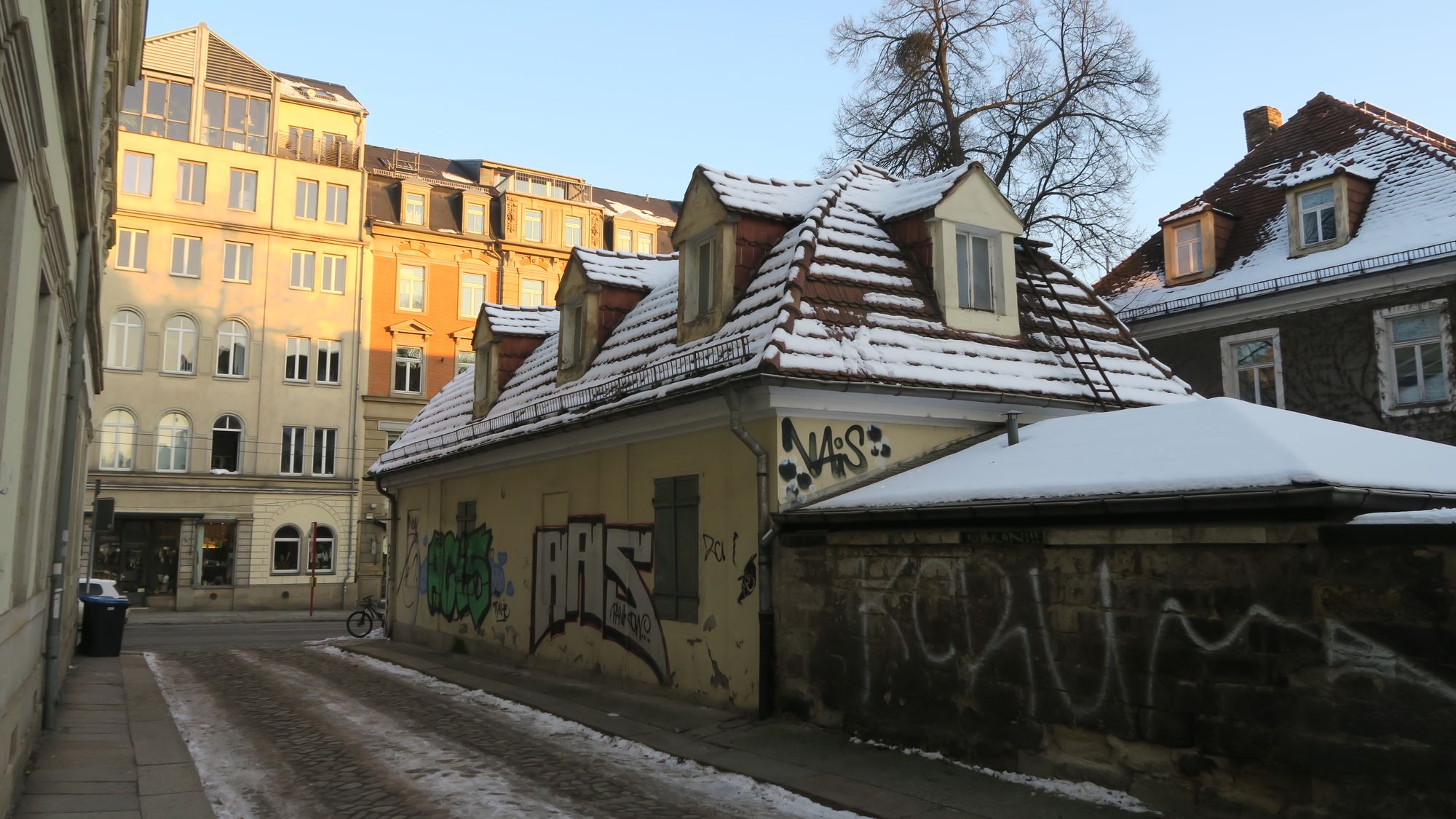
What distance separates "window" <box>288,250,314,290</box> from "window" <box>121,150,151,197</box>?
5347mm

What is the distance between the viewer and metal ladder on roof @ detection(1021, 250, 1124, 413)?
12.4m

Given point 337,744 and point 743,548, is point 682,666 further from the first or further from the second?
point 337,744

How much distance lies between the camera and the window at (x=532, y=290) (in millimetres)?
44281

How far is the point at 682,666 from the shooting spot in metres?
11.8

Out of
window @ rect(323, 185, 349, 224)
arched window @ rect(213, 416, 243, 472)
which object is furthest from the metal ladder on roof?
window @ rect(323, 185, 349, 224)

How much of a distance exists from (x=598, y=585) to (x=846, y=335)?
5150mm

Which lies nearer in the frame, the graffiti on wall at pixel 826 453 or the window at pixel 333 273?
the graffiti on wall at pixel 826 453

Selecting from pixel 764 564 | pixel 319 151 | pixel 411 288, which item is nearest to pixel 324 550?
pixel 411 288

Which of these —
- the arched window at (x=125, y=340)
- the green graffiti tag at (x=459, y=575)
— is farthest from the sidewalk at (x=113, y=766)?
the arched window at (x=125, y=340)

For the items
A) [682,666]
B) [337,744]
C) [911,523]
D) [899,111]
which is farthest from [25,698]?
[899,111]

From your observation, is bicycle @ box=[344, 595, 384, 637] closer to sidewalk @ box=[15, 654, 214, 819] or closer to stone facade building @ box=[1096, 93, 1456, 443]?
sidewalk @ box=[15, 654, 214, 819]

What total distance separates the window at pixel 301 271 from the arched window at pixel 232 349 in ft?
8.34

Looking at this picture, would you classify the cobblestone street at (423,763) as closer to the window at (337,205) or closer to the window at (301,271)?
the window at (301,271)

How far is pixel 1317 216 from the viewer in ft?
69.4
